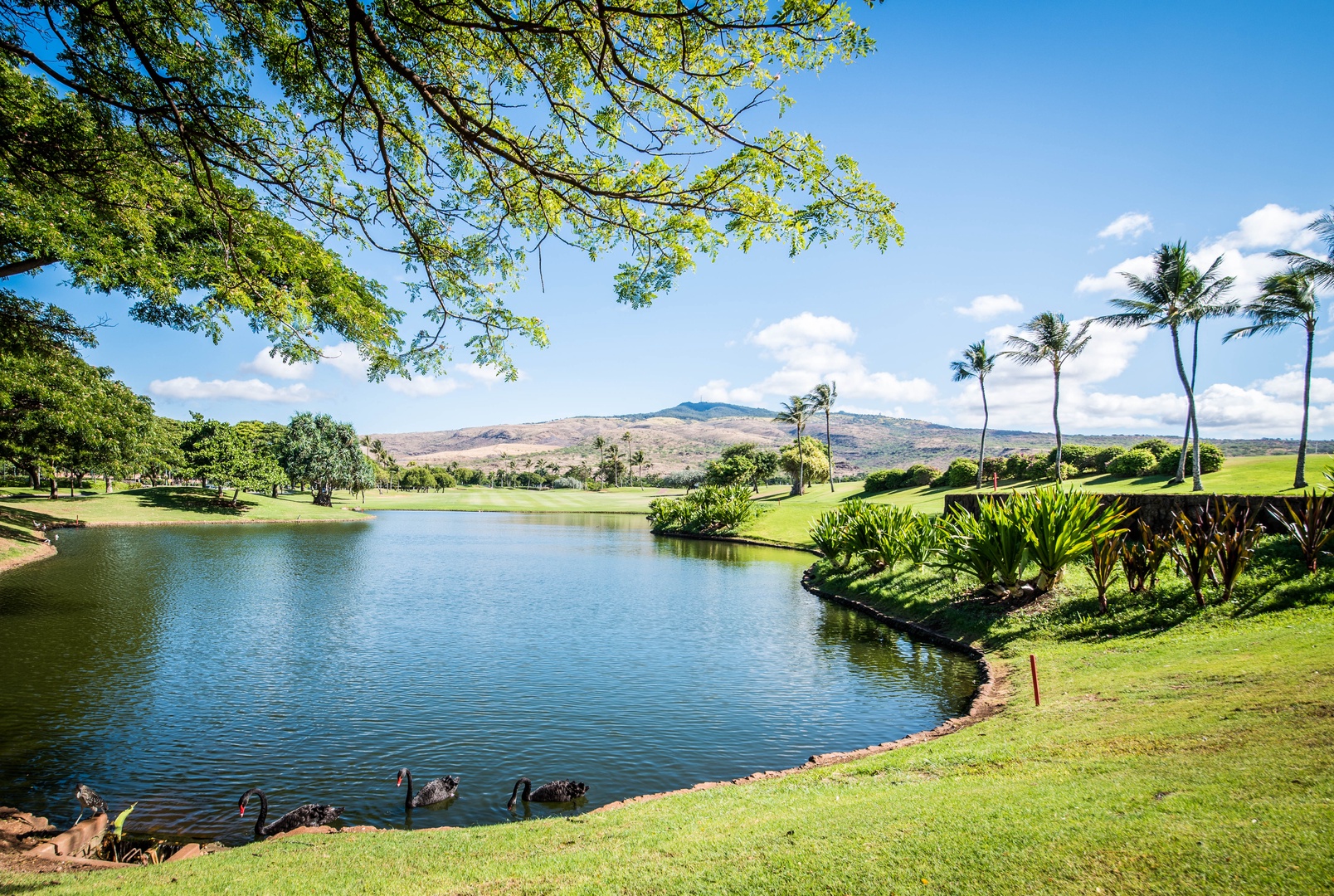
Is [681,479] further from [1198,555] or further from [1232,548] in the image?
[1232,548]

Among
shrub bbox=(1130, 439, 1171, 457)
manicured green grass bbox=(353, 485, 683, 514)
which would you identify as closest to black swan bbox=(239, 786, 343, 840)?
shrub bbox=(1130, 439, 1171, 457)

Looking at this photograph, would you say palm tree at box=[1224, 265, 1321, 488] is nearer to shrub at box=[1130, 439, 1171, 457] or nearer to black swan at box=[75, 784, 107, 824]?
shrub at box=[1130, 439, 1171, 457]

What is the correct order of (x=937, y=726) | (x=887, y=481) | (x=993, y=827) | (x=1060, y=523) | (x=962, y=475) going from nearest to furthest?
(x=993, y=827) < (x=937, y=726) < (x=1060, y=523) < (x=962, y=475) < (x=887, y=481)

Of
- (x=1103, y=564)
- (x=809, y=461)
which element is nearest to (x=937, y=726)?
(x=1103, y=564)

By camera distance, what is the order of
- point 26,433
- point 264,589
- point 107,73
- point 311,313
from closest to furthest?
point 107,73 → point 311,313 → point 264,589 → point 26,433

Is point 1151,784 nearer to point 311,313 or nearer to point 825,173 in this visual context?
point 825,173

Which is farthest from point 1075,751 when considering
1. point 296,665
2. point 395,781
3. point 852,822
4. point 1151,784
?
point 296,665

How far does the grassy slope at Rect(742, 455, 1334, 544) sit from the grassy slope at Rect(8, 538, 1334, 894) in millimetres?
27307

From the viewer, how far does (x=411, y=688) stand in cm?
1292

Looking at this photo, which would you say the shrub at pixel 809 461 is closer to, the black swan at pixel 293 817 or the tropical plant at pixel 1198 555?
the tropical plant at pixel 1198 555

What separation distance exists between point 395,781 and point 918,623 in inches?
569

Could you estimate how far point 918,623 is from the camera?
59.6 feet

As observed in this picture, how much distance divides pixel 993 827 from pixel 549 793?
544 cm

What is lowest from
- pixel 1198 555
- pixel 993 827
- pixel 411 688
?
pixel 411 688
